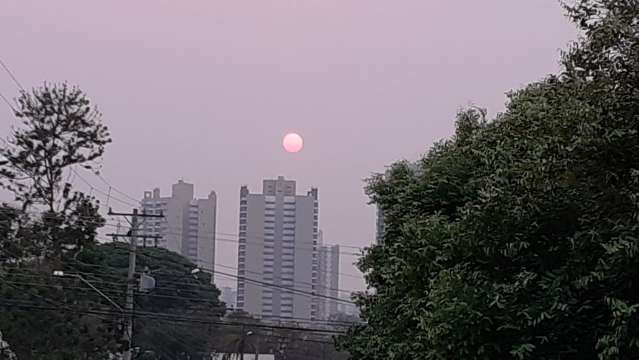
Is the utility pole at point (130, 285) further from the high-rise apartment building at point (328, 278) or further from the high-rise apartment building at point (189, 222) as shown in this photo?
the high-rise apartment building at point (189, 222)

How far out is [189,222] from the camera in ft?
117

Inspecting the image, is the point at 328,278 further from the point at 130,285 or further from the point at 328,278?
the point at 130,285

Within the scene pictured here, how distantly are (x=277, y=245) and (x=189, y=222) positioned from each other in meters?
4.06

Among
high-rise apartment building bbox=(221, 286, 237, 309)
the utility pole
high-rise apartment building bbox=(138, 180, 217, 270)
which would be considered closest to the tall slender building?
→ high-rise apartment building bbox=(138, 180, 217, 270)

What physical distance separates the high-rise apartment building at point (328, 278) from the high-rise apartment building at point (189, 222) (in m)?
4.19

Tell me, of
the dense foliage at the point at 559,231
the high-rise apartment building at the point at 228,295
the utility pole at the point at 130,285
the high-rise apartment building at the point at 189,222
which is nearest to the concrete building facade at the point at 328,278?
the high-rise apartment building at the point at 189,222

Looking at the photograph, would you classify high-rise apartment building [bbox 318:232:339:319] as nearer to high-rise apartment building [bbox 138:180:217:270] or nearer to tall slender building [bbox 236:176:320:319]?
tall slender building [bbox 236:176:320:319]

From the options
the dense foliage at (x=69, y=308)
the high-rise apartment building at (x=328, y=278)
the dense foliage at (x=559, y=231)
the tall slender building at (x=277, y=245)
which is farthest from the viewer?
the tall slender building at (x=277, y=245)

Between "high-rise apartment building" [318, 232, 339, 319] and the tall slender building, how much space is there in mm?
→ 287

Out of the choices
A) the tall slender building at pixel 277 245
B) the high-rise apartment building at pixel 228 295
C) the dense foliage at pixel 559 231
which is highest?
the tall slender building at pixel 277 245

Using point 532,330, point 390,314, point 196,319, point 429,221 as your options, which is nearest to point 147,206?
point 196,319

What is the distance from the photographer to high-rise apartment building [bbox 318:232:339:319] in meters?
30.6

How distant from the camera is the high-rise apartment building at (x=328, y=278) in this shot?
1204 inches

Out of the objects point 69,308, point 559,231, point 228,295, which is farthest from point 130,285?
point 559,231
